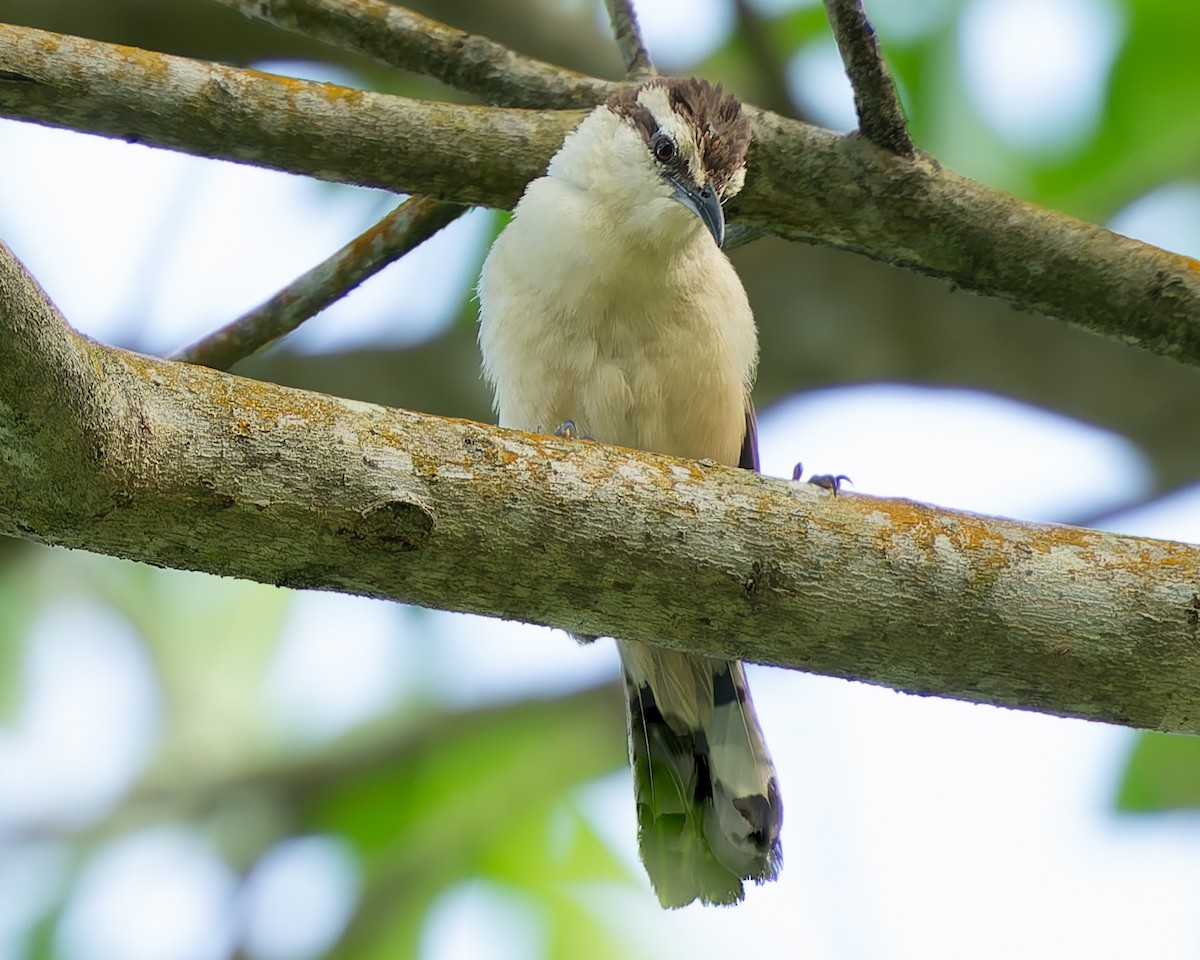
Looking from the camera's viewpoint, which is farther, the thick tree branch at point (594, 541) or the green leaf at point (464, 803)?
the green leaf at point (464, 803)

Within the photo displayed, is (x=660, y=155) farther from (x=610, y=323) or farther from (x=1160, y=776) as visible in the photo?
(x=1160, y=776)

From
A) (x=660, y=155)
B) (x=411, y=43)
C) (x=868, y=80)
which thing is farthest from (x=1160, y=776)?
(x=411, y=43)

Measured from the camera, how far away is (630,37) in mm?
4469

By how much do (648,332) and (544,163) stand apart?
64cm

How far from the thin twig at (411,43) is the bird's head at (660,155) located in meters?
0.24

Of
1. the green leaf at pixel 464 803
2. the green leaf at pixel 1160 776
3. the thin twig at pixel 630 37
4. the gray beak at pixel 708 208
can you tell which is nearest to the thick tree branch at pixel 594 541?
the gray beak at pixel 708 208

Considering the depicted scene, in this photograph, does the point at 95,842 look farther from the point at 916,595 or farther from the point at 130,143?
the point at 916,595

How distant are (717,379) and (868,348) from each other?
4.16 feet

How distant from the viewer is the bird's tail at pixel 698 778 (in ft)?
14.2

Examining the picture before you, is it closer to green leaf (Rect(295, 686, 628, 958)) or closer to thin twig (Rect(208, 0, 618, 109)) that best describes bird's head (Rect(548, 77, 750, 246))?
thin twig (Rect(208, 0, 618, 109))

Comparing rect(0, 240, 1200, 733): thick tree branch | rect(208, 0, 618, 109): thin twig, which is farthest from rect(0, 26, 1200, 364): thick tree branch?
rect(0, 240, 1200, 733): thick tree branch

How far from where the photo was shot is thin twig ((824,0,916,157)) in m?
3.57

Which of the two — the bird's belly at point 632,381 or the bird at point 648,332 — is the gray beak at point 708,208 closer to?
the bird at point 648,332

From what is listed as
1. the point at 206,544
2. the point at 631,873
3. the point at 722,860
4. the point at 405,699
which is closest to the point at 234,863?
the point at 405,699
